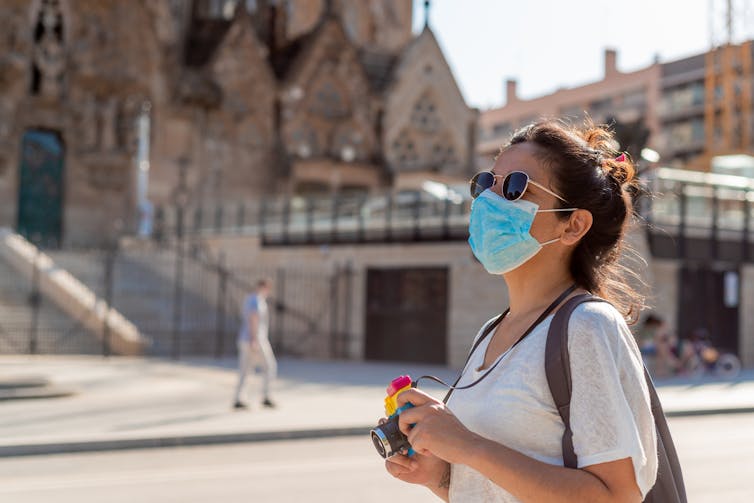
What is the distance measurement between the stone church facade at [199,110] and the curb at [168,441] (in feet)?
80.7

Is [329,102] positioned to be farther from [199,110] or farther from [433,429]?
[433,429]

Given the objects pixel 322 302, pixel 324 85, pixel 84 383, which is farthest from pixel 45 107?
pixel 84 383

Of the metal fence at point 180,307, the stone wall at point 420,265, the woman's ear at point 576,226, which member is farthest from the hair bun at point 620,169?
the metal fence at point 180,307

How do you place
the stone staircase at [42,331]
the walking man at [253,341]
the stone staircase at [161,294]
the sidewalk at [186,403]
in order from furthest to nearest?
the stone staircase at [161,294], the stone staircase at [42,331], the walking man at [253,341], the sidewalk at [186,403]

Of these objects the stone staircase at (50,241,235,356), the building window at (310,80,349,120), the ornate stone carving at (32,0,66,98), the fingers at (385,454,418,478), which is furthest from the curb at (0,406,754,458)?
the building window at (310,80,349,120)

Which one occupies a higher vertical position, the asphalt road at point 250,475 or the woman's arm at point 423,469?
the woman's arm at point 423,469

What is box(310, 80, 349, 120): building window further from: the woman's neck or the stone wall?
the woman's neck

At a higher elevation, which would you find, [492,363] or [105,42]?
[105,42]

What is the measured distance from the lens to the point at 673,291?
23.7 m

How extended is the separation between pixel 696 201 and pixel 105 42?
21.9m

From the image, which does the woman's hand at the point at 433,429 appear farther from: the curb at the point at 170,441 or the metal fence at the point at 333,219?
the metal fence at the point at 333,219

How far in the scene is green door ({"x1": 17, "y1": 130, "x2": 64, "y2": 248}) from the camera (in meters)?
34.6

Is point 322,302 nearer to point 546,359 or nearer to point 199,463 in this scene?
point 199,463

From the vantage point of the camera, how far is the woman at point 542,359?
2.01 metres
